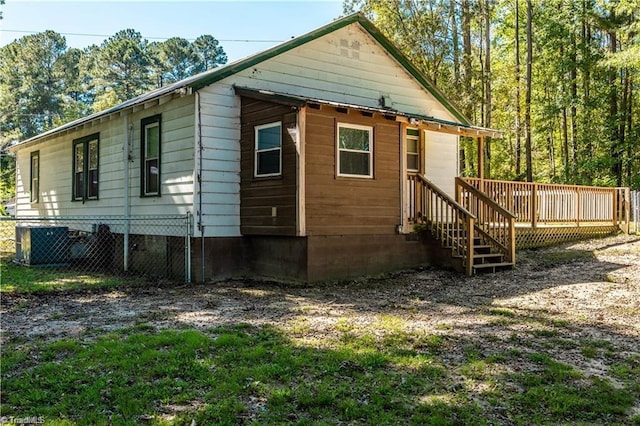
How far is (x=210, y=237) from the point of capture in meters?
9.91

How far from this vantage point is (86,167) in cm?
1367

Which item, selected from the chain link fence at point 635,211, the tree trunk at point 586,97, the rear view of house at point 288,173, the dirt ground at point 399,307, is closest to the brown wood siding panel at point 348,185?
the rear view of house at point 288,173

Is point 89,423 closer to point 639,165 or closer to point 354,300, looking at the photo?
point 354,300

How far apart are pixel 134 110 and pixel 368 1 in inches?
551

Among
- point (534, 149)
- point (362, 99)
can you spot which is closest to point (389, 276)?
point (362, 99)

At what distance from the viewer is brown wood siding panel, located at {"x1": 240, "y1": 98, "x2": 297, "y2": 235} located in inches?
361

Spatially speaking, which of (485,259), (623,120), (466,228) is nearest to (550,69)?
(623,120)

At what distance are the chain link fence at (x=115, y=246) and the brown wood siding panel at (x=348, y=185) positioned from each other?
103 inches

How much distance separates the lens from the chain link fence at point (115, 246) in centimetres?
1033

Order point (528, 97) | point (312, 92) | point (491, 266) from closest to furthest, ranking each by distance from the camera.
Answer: point (491, 266) < point (312, 92) < point (528, 97)

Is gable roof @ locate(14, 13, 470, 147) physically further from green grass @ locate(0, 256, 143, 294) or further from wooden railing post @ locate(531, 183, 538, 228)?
green grass @ locate(0, 256, 143, 294)

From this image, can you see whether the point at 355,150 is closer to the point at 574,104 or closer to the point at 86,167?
the point at 86,167

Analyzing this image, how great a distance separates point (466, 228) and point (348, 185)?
9.00 ft

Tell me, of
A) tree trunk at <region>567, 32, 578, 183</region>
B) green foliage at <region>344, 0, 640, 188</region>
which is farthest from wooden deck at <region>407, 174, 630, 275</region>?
tree trunk at <region>567, 32, 578, 183</region>
